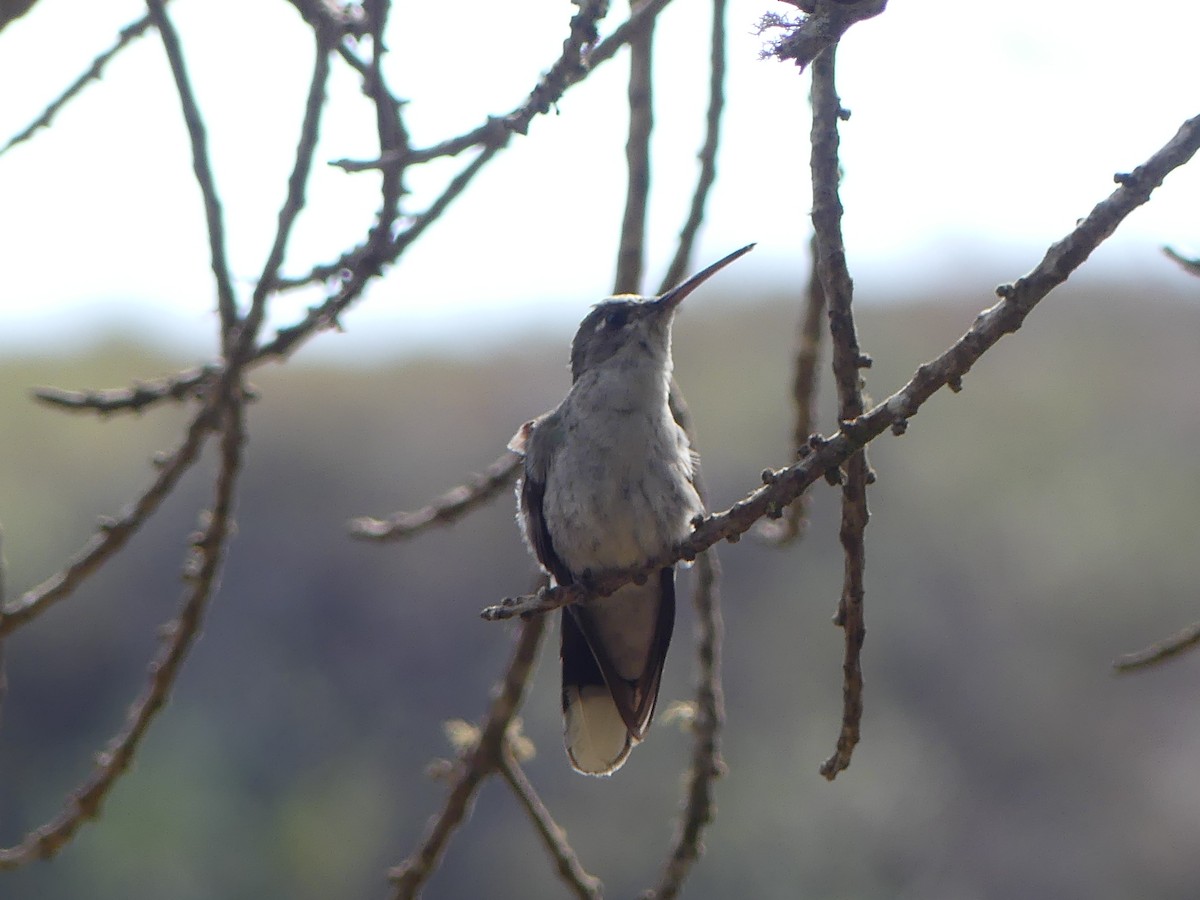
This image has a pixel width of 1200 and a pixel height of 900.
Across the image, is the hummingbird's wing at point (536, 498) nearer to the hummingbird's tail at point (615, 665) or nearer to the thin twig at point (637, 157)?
the hummingbird's tail at point (615, 665)

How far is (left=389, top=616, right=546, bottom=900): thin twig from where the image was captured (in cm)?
360

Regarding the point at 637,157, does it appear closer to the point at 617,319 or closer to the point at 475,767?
the point at 617,319

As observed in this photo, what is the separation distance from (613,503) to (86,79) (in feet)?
6.59

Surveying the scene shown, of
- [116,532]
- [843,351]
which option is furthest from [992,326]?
[116,532]

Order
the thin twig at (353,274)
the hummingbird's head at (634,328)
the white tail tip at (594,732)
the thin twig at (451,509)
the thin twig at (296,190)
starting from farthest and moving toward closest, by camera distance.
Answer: the hummingbird's head at (634,328), the white tail tip at (594,732), the thin twig at (451,509), the thin twig at (296,190), the thin twig at (353,274)

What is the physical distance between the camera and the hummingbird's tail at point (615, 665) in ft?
14.3

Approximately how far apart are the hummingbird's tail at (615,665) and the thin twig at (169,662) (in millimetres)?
1231

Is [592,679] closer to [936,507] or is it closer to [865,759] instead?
[865,759]

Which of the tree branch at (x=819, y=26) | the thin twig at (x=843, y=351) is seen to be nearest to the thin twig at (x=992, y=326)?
the thin twig at (x=843, y=351)

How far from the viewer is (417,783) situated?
1820 cm

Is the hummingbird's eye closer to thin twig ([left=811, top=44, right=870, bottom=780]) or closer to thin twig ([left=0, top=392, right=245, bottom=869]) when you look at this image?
thin twig ([left=0, top=392, right=245, bottom=869])

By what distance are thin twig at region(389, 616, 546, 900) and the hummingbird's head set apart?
112 cm

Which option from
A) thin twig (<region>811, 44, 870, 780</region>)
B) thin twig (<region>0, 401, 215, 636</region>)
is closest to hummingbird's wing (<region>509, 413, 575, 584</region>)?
thin twig (<region>0, 401, 215, 636</region>)

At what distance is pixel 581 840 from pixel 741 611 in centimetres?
512
